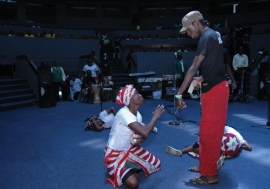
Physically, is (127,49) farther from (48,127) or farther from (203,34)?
(203,34)

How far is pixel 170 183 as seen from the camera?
9.62 ft

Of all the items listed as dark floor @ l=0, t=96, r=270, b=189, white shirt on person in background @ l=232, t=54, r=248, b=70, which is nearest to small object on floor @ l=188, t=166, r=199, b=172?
dark floor @ l=0, t=96, r=270, b=189

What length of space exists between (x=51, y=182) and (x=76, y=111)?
488 cm

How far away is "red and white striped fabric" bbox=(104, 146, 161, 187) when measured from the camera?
2.83 metres

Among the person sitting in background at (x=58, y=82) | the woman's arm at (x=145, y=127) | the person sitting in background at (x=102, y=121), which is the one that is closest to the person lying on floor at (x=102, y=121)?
the person sitting in background at (x=102, y=121)

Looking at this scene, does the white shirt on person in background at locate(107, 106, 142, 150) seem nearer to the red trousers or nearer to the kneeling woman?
the kneeling woman

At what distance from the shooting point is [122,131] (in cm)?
293

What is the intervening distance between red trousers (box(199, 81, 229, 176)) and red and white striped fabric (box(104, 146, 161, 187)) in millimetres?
746

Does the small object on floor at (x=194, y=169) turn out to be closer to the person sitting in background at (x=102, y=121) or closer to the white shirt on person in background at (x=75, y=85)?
the person sitting in background at (x=102, y=121)

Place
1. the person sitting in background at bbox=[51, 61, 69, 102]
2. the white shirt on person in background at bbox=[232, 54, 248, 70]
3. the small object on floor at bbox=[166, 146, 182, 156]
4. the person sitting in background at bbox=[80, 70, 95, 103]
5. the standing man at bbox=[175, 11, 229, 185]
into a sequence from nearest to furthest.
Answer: the standing man at bbox=[175, 11, 229, 185] < the small object on floor at bbox=[166, 146, 182, 156] < the person sitting in background at bbox=[80, 70, 95, 103] < the white shirt on person in background at bbox=[232, 54, 248, 70] < the person sitting in background at bbox=[51, 61, 69, 102]

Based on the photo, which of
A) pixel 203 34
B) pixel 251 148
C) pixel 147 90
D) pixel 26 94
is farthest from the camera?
pixel 147 90

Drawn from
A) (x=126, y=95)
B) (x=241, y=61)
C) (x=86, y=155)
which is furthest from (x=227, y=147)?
(x=241, y=61)

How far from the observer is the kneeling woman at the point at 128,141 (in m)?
2.76

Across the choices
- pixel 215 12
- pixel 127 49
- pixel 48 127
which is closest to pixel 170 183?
pixel 48 127
